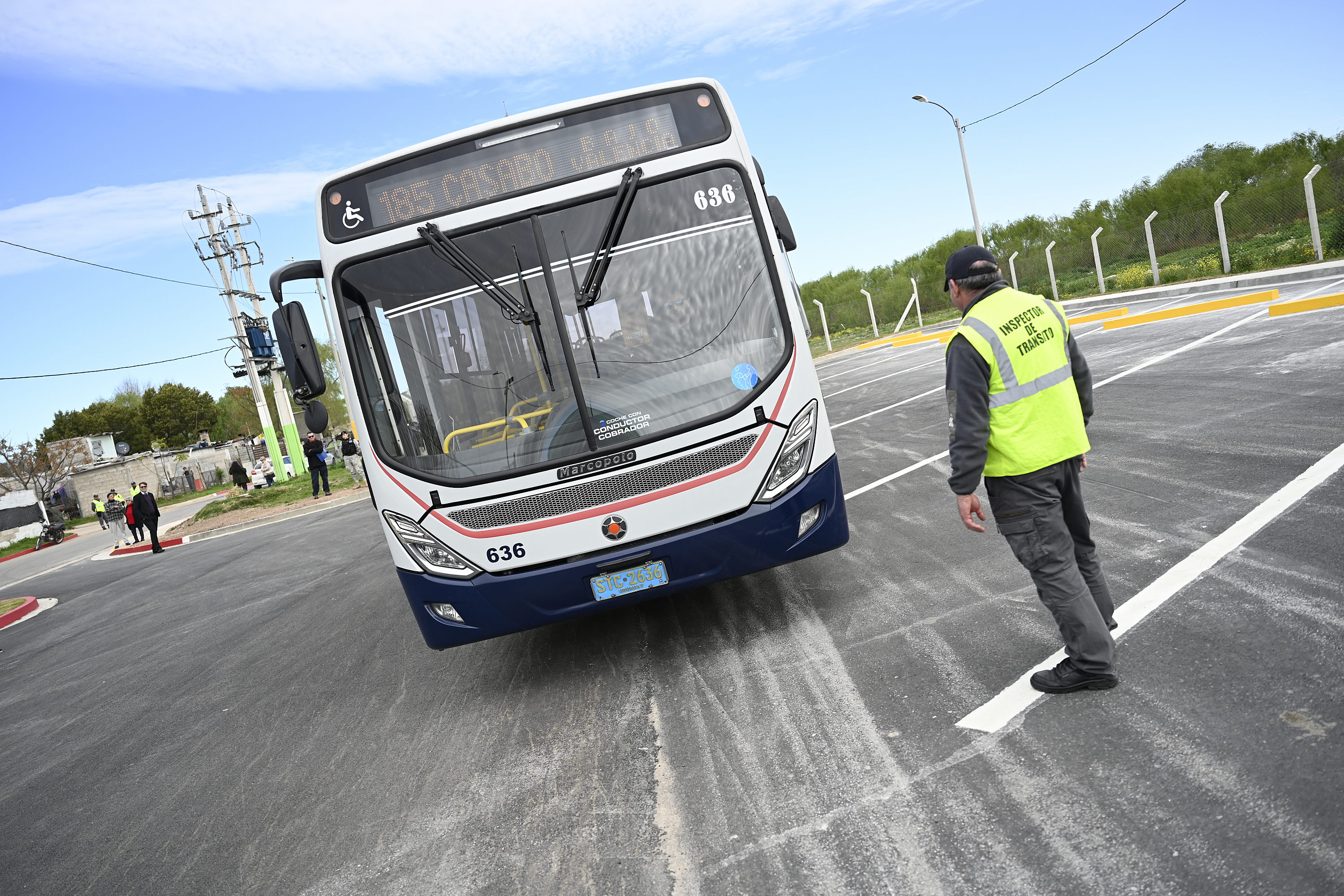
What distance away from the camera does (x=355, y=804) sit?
13.6ft

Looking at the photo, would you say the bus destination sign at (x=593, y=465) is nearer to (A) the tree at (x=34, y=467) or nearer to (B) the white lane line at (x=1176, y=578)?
(B) the white lane line at (x=1176, y=578)

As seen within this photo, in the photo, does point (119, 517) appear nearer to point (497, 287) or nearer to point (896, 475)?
point (896, 475)

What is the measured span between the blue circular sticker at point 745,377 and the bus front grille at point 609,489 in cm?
33

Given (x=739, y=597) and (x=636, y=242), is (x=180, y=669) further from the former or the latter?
(x=636, y=242)

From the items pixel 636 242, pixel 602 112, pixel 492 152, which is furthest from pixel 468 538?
pixel 602 112

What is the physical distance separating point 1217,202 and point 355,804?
23.1 m

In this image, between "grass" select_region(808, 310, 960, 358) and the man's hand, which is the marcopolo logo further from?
"grass" select_region(808, 310, 960, 358)

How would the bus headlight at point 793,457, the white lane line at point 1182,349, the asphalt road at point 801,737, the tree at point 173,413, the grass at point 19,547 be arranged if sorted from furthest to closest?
the tree at point 173,413, the grass at point 19,547, the white lane line at point 1182,349, the bus headlight at point 793,457, the asphalt road at point 801,737

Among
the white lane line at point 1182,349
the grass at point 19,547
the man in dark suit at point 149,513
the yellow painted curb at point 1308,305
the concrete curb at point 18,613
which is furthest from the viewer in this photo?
the grass at point 19,547

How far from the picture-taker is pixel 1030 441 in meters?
3.59

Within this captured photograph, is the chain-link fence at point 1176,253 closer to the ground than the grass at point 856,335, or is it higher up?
higher up

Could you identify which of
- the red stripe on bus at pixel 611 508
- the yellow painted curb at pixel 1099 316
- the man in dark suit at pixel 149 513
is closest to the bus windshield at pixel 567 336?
the red stripe on bus at pixel 611 508

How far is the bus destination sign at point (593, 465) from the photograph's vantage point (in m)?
4.73

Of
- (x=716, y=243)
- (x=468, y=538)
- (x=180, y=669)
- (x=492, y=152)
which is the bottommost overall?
(x=180, y=669)
